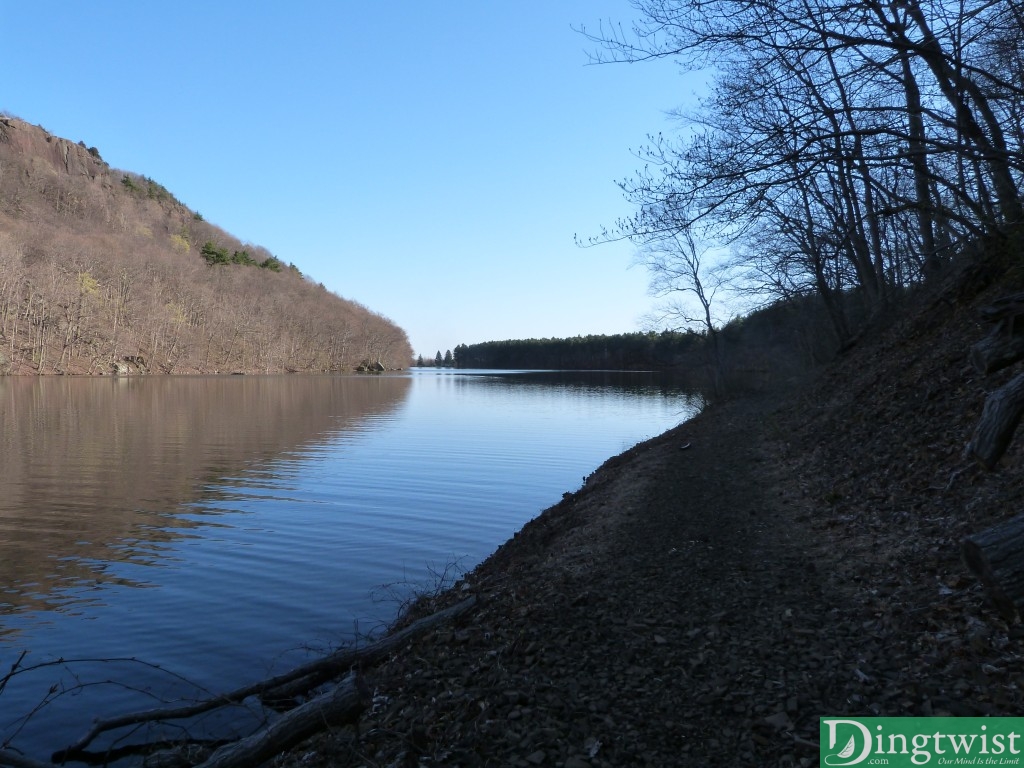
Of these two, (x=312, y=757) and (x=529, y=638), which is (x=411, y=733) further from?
(x=529, y=638)

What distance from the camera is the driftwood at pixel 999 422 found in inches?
207

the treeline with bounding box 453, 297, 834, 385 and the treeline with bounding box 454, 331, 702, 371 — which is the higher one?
the treeline with bounding box 454, 331, 702, 371

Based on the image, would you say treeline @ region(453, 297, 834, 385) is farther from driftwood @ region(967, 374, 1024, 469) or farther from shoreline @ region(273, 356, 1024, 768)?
driftwood @ region(967, 374, 1024, 469)

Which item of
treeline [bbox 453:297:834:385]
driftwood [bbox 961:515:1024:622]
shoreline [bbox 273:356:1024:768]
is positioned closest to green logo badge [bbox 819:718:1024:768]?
shoreline [bbox 273:356:1024:768]

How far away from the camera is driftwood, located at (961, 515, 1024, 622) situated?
4242 millimetres

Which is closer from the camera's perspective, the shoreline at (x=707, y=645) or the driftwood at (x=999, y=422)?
the shoreline at (x=707, y=645)

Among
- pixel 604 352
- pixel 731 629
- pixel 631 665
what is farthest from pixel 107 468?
pixel 604 352

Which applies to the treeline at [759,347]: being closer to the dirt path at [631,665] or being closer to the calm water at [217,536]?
the calm water at [217,536]

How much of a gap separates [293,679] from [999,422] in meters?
6.28

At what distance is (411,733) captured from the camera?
4152 mm

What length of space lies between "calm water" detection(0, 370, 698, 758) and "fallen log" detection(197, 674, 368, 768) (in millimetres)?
1367

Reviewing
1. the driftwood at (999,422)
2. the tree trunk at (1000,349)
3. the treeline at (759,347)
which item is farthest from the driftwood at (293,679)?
the treeline at (759,347)

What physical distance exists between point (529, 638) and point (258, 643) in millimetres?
3701

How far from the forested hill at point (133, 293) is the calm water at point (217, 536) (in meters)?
57.1
